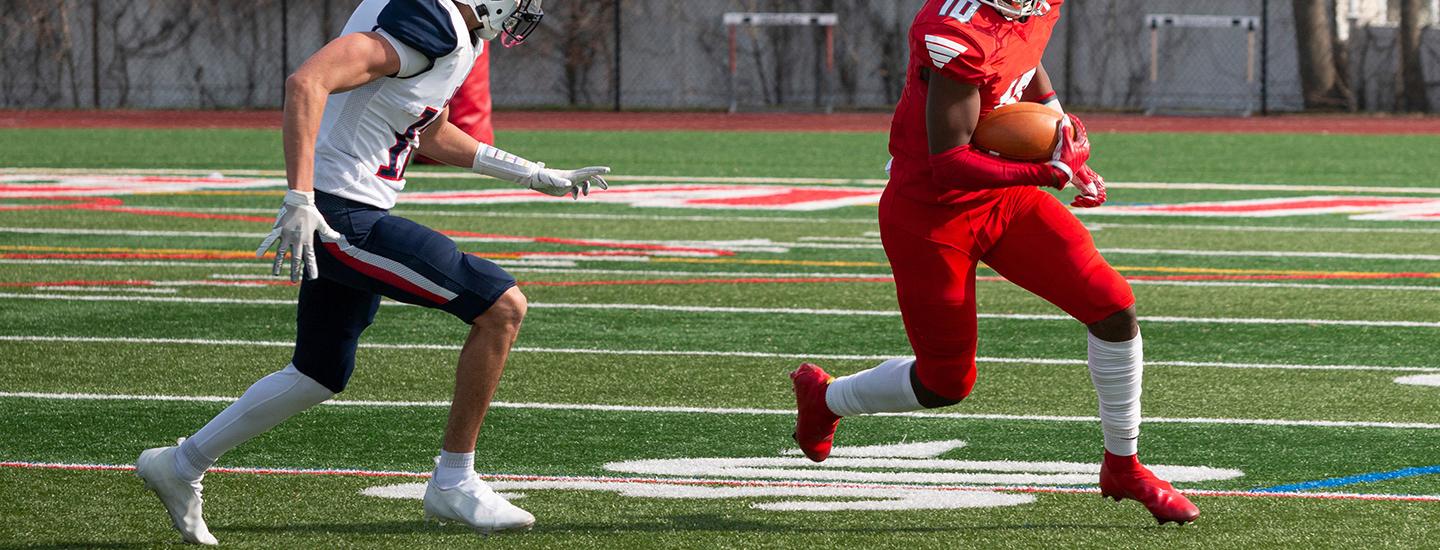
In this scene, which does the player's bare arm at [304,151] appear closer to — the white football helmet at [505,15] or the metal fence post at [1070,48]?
the white football helmet at [505,15]

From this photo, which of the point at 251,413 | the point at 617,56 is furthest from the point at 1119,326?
the point at 617,56

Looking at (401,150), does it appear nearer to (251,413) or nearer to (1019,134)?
(251,413)

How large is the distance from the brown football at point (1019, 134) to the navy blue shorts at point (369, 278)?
1.21 meters

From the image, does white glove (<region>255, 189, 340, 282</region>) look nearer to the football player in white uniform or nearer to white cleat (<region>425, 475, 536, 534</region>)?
the football player in white uniform

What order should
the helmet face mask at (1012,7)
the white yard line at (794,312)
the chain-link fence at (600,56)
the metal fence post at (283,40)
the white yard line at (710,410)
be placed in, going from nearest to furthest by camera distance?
1. the helmet face mask at (1012,7)
2. the white yard line at (710,410)
3. the white yard line at (794,312)
4. the metal fence post at (283,40)
5. the chain-link fence at (600,56)

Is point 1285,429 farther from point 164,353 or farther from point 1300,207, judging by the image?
point 1300,207

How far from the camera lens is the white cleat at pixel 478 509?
5004 millimetres

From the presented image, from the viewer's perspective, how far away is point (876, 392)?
18.4ft

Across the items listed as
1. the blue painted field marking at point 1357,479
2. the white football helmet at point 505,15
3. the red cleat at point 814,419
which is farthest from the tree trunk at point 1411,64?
the white football helmet at point 505,15

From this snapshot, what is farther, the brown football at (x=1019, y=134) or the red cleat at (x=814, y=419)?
the red cleat at (x=814, y=419)

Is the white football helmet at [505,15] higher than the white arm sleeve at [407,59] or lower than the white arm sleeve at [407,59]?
higher

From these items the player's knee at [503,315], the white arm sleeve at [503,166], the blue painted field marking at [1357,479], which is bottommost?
the blue painted field marking at [1357,479]

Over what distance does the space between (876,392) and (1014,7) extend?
1.11m

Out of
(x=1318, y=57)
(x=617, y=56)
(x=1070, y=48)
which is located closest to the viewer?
(x=1318, y=57)
